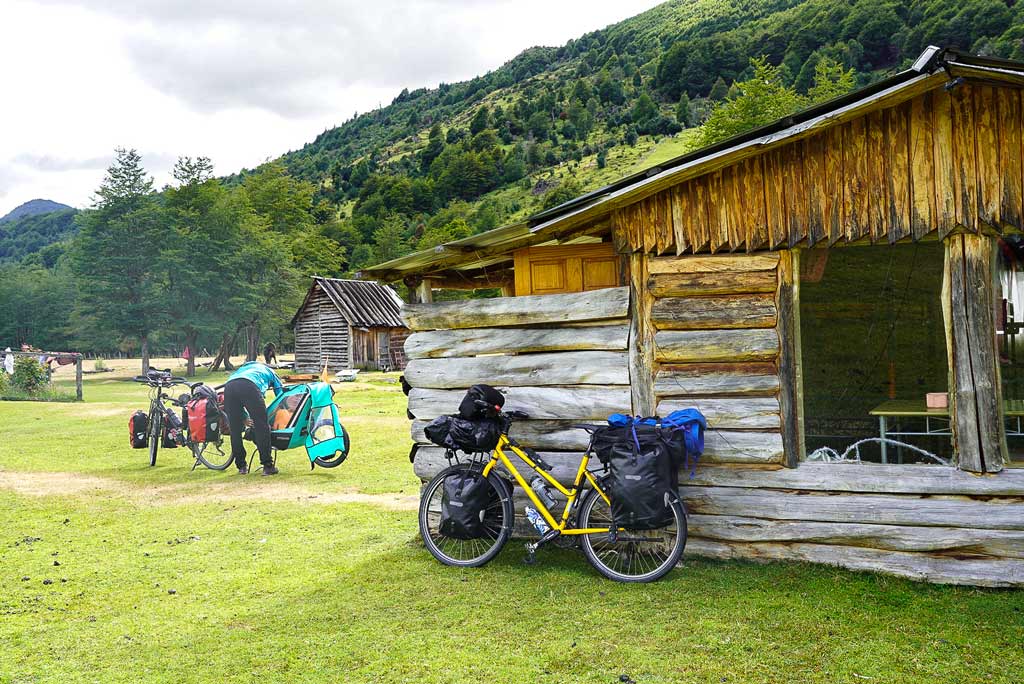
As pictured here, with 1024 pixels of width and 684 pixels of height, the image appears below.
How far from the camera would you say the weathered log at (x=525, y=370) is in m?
6.74

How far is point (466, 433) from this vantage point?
6.41 metres

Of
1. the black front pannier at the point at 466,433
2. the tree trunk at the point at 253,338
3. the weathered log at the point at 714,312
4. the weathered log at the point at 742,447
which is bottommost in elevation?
the weathered log at the point at 742,447

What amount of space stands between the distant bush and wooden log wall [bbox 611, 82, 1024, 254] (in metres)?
27.7

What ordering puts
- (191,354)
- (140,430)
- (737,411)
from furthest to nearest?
1. (191,354)
2. (140,430)
3. (737,411)

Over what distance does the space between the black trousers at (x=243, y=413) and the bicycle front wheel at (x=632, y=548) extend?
7829 millimetres

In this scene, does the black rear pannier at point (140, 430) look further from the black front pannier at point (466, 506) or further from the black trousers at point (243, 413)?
the black front pannier at point (466, 506)

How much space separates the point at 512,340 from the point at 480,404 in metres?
1.00

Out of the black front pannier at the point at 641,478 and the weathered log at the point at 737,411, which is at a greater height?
the weathered log at the point at 737,411

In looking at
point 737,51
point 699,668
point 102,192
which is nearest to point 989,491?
point 699,668

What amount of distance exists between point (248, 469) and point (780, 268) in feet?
32.9

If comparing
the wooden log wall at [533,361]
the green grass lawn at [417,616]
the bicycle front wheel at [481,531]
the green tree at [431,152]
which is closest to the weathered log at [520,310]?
the wooden log wall at [533,361]

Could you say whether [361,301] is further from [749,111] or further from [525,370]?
[525,370]

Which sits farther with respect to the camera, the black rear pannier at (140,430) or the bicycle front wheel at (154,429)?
the black rear pannier at (140,430)

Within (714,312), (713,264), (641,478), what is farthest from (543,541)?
(713,264)
